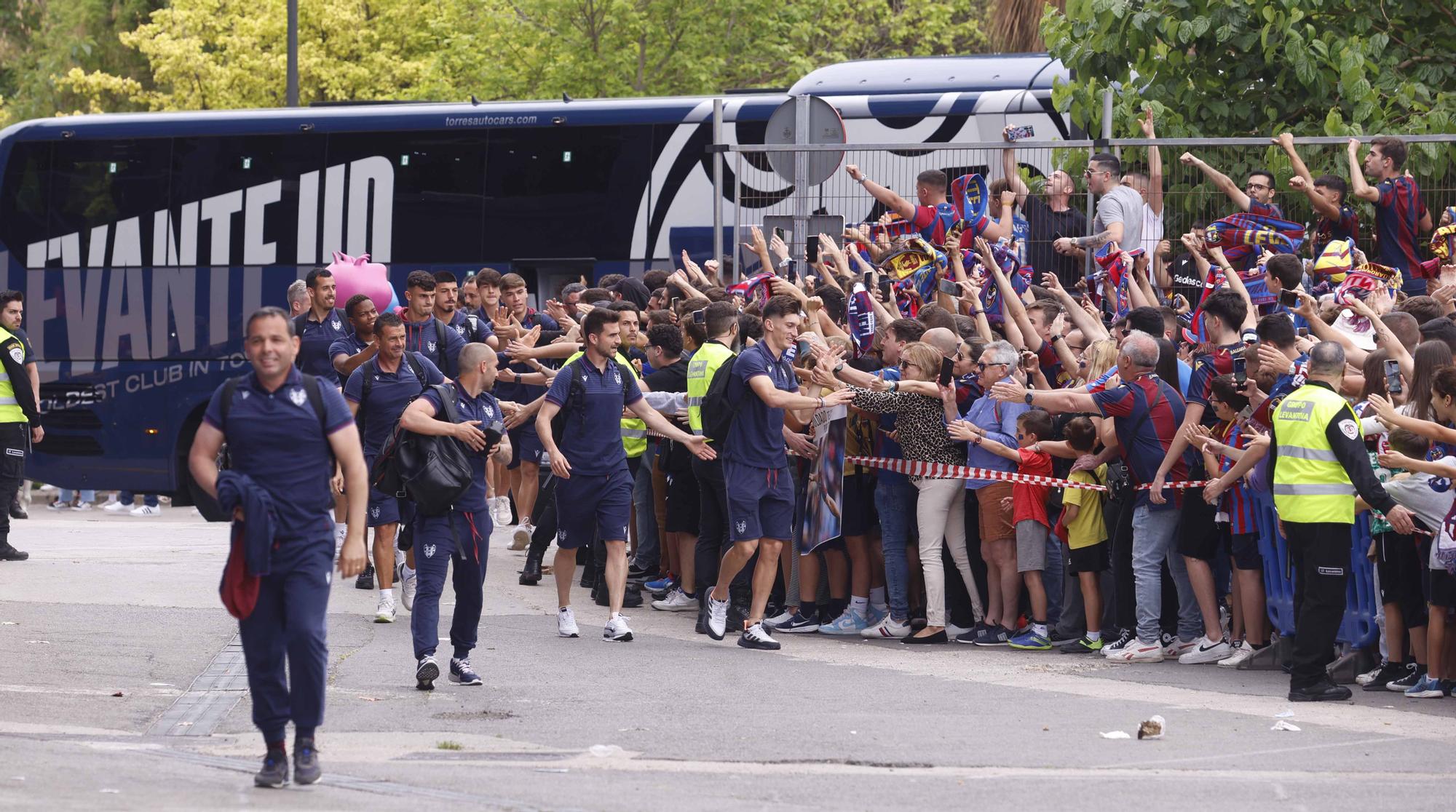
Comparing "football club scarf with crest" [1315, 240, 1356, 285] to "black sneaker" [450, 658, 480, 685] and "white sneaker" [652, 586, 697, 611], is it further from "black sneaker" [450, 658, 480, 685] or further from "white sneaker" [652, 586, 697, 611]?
"black sneaker" [450, 658, 480, 685]

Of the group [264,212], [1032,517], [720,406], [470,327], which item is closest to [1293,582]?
[1032,517]

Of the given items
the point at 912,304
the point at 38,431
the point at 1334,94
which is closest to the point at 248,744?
the point at 912,304

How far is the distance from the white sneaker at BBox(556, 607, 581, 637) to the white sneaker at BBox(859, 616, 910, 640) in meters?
1.90

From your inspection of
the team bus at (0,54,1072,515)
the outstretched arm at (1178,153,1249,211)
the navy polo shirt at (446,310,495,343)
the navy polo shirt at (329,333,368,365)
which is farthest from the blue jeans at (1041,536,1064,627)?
the team bus at (0,54,1072,515)

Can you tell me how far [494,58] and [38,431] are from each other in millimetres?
17441

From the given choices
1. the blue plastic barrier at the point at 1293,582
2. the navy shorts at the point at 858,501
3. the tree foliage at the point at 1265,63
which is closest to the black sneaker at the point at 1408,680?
the blue plastic barrier at the point at 1293,582

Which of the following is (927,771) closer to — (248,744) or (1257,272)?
(248,744)

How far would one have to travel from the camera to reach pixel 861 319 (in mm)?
12812

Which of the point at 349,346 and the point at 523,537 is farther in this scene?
the point at 523,537

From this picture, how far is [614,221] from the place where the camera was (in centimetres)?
1975

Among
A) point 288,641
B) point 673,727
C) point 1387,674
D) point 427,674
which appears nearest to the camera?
point 288,641

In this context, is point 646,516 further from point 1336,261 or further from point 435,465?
point 1336,261

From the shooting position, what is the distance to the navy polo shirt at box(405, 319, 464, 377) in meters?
13.1

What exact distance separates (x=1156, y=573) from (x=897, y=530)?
1.69 meters
